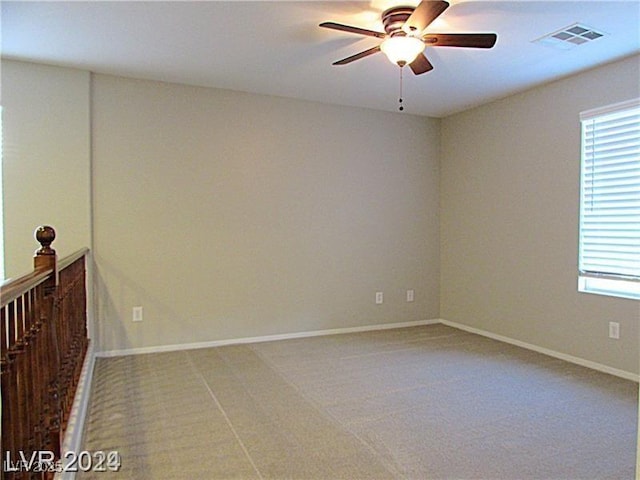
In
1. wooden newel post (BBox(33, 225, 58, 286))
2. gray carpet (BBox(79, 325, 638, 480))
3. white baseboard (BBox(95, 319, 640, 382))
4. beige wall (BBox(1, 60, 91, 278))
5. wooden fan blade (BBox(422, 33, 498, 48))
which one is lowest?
gray carpet (BBox(79, 325, 638, 480))

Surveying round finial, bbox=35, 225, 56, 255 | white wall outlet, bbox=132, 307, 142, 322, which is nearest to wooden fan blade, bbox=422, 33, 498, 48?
round finial, bbox=35, 225, 56, 255

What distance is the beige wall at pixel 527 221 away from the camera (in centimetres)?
364

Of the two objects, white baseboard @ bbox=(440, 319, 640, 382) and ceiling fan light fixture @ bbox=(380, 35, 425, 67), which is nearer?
ceiling fan light fixture @ bbox=(380, 35, 425, 67)

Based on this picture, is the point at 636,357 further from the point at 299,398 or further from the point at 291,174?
the point at 291,174

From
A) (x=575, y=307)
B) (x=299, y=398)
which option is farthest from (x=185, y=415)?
(x=575, y=307)

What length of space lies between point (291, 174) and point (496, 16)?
7.88 feet

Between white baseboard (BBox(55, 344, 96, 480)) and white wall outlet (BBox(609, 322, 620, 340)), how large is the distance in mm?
3732

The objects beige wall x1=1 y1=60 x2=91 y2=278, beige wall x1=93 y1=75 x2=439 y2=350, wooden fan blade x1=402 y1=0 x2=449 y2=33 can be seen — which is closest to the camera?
wooden fan blade x1=402 y1=0 x2=449 y2=33

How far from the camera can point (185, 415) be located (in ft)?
8.90

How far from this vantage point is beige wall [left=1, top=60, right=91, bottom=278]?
11.6 ft

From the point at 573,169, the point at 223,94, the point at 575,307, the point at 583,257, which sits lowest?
the point at 575,307

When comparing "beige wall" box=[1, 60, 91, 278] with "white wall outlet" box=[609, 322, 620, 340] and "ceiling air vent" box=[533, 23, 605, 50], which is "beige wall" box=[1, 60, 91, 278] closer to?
"ceiling air vent" box=[533, 23, 605, 50]

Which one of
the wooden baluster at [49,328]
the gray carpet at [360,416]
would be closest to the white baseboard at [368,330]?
the gray carpet at [360,416]

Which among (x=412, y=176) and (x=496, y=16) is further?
(x=412, y=176)
